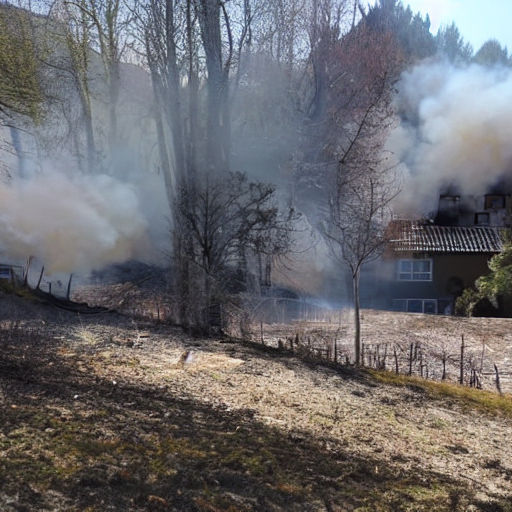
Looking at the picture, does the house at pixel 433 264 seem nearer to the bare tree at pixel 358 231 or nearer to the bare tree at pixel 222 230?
the bare tree at pixel 358 231

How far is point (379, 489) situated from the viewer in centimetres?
382

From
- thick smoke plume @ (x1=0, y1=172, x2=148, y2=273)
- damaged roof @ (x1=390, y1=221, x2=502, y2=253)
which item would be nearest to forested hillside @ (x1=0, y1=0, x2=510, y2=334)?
thick smoke plume @ (x1=0, y1=172, x2=148, y2=273)

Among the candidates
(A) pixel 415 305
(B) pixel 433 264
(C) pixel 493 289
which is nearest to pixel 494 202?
(B) pixel 433 264

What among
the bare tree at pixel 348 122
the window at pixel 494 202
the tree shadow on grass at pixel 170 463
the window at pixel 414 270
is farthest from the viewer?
the window at pixel 494 202

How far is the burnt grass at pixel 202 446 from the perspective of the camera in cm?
329

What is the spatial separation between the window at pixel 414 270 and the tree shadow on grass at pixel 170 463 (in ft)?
53.7

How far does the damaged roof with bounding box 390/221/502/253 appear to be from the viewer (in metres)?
20.0

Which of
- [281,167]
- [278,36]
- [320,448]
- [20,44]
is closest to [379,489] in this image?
[320,448]

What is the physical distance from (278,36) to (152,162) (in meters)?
6.03

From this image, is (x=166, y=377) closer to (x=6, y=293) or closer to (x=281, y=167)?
(x=6, y=293)

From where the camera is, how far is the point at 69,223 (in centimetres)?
1202

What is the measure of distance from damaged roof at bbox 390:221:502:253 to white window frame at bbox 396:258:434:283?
452 mm

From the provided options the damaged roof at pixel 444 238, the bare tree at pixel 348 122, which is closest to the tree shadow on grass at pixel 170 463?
the bare tree at pixel 348 122

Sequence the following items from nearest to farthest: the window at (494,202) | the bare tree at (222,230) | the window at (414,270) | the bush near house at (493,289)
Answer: the bare tree at (222,230), the bush near house at (493,289), the window at (414,270), the window at (494,202)
